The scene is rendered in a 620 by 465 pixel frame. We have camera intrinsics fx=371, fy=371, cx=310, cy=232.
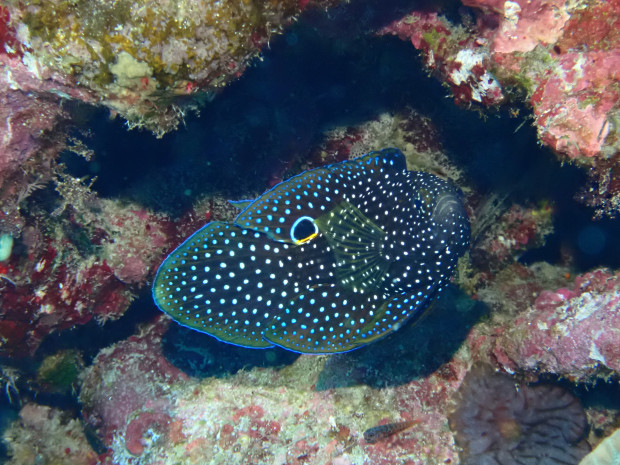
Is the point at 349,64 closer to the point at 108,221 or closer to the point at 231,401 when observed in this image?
the point at 108,221

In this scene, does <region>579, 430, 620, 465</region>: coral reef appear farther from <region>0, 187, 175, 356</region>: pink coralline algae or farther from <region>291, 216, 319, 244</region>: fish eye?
<region>0, 187, 175, 356</region>: pink coralline algae

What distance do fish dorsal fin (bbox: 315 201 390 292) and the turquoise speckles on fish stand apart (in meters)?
0.01

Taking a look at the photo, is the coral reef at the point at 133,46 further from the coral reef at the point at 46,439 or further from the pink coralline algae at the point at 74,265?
the coral reef at the point at 46,439

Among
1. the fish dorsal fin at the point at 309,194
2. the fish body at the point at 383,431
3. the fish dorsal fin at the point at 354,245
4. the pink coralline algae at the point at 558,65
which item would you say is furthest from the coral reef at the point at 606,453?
the fish dorsal fin at the point at 309,194

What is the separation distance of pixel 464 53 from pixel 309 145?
2.76 meters

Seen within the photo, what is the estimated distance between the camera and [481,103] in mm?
4469

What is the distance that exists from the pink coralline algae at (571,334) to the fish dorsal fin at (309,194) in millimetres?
3010

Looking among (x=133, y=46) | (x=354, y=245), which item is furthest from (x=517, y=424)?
(x=133, y=46)

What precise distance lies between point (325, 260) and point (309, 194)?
0.81 m

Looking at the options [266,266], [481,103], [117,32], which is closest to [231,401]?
[266,266]

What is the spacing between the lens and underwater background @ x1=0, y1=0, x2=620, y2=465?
11.8 feet

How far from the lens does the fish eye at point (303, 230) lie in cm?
421

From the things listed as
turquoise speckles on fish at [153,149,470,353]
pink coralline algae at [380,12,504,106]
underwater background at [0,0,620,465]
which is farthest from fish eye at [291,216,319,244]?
pink coralline algae at [380,12,504,106]

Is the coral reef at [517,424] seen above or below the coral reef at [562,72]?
below
